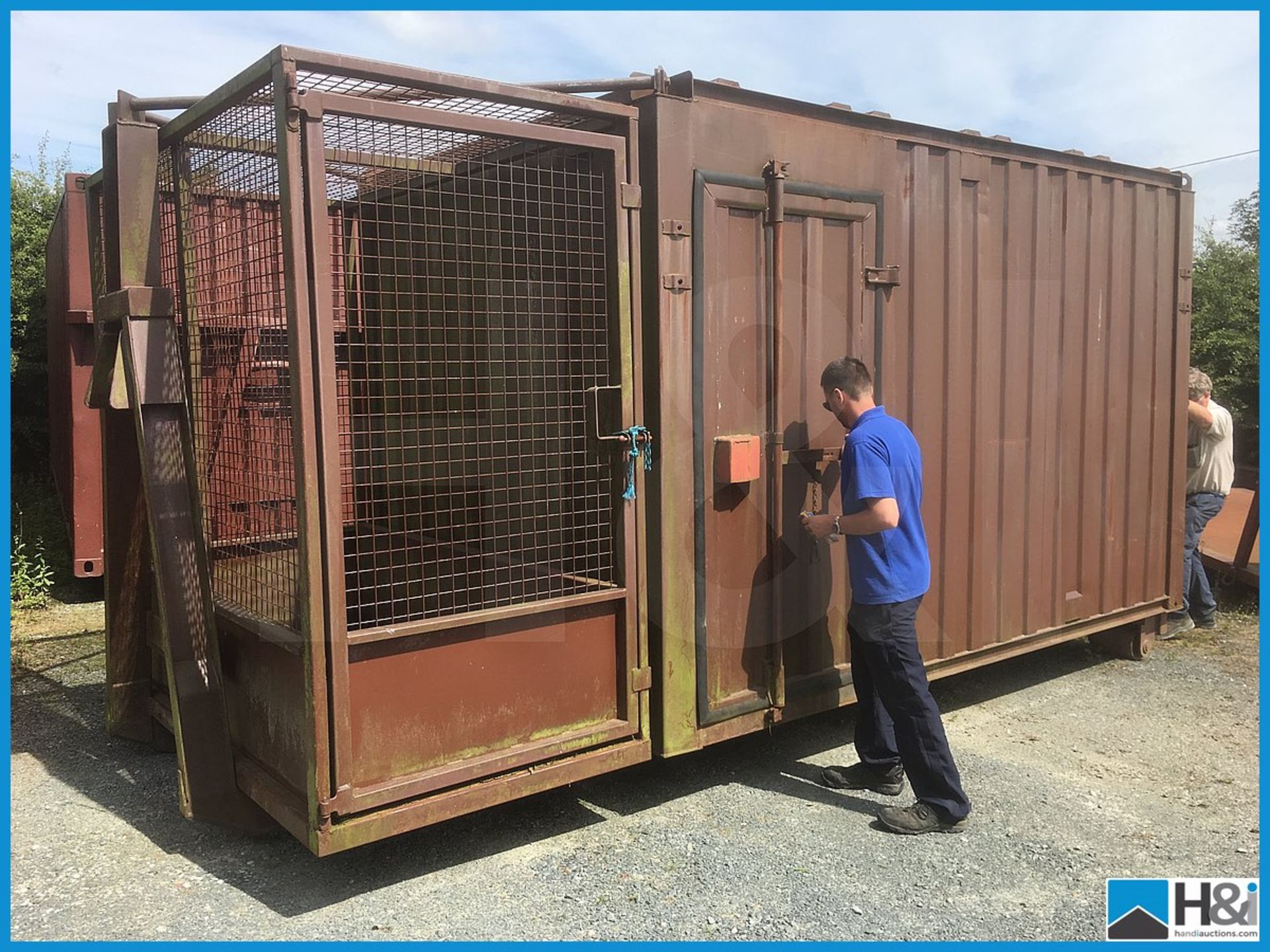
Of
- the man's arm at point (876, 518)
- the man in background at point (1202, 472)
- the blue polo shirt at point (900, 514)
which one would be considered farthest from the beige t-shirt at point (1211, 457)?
the man's arm at point (876, 518)

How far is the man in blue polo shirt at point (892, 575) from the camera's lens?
178 inches

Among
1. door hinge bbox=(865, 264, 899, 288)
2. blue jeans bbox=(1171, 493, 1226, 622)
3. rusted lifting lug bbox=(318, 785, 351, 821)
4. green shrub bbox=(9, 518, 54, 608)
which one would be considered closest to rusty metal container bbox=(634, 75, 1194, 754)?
door hinge bbox=(865, 264, 899, 288)

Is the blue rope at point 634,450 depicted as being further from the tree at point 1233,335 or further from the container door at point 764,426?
the tree at point 1233,335

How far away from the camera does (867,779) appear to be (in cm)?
500

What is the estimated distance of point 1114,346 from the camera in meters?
6.78

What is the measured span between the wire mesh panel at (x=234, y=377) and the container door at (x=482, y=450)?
0.32m

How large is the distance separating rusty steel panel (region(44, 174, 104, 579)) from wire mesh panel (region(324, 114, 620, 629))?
10.8 feet

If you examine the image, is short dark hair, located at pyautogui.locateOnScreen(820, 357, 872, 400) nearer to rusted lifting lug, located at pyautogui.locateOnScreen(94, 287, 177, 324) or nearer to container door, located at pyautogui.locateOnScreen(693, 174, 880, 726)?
container door, located at pyautogui.locateOnScreen(693, 174, 880, 726)

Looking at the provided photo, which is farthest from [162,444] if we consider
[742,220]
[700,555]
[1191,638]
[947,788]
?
[1191,638]

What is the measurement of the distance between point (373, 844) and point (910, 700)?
93.2 inches

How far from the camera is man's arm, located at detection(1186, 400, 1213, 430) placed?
312 inches

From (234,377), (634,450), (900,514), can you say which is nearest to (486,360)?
(634,450)

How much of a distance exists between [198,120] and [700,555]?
277 cm

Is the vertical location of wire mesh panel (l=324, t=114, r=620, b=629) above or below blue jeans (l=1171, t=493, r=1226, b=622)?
above
